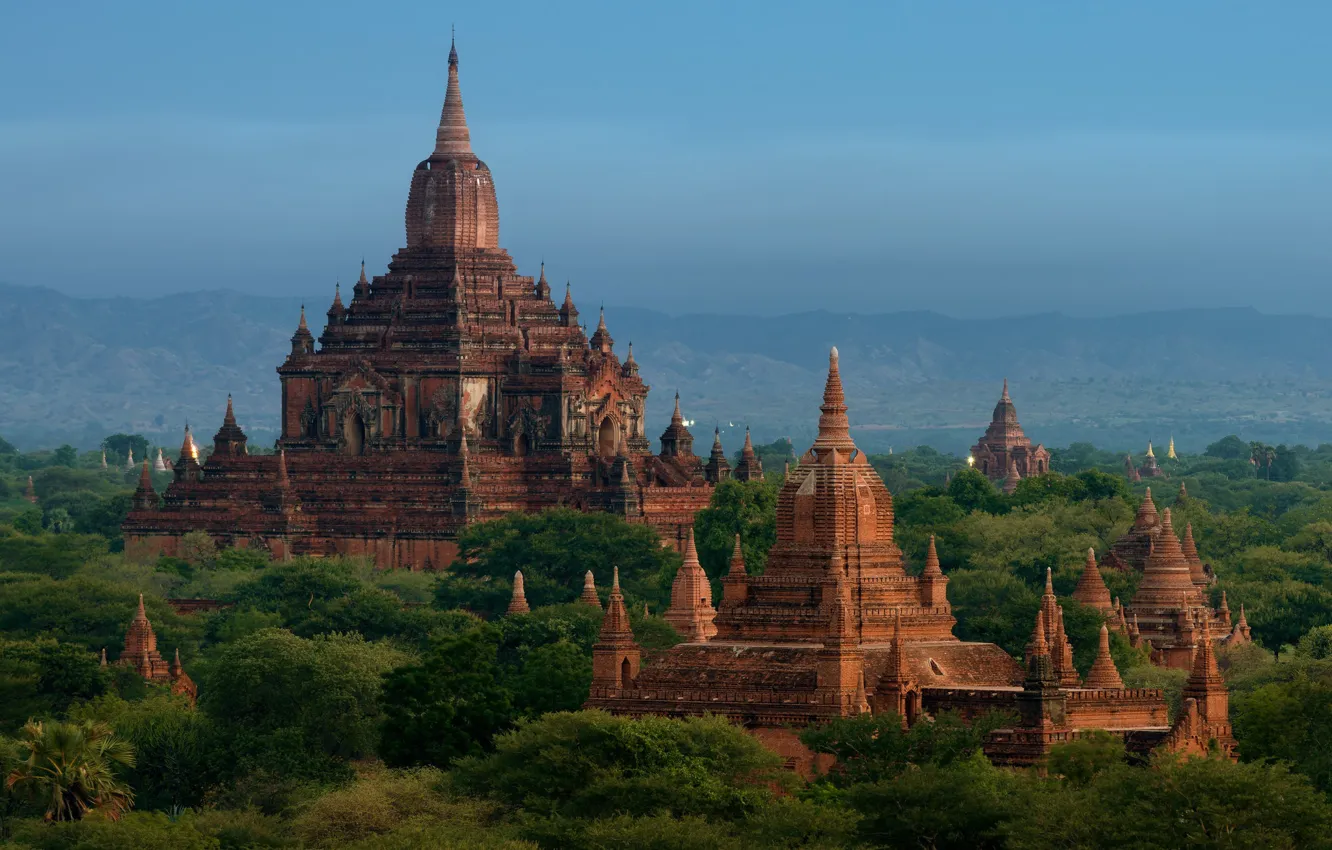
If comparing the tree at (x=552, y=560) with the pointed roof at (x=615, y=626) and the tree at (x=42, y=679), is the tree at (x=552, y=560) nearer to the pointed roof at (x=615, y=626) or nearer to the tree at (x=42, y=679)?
the tree at (x=42, y=679)

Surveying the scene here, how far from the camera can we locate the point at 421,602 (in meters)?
102

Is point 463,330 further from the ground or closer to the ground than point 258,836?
further from the ground

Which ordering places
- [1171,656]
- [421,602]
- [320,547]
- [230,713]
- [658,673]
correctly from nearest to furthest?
[658,673] → [230,713] → [1171,656] → [421,602] → [320,547]

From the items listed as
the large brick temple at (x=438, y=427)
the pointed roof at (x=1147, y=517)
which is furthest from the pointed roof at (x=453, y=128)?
the pointed roof at (x=1147, y=517)

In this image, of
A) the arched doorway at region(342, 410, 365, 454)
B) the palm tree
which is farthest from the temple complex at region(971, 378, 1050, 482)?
the palm tree

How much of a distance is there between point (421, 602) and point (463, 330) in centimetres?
1788

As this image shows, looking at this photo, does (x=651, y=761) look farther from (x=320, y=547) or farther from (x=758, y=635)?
(x=320, y=547)

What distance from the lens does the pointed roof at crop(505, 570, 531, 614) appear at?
293 feet

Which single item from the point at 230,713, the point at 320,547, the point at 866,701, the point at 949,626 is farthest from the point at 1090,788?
the point at 320,547

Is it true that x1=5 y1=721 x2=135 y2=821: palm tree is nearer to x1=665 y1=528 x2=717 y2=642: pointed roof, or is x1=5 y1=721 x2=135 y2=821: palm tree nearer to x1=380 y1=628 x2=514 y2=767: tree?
x1=380 y1=628 x2=514 y2=767: tree

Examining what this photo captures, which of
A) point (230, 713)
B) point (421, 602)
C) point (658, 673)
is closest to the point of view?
point (658, 673)

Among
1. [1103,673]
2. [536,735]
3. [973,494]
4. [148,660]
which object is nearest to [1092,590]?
[1103,673]

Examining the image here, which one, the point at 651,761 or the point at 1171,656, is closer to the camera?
the point at 651,761

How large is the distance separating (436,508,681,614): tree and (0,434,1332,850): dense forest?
0.34 feet
